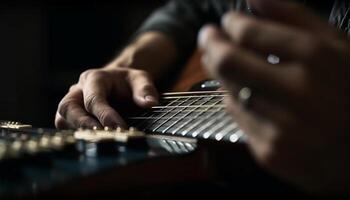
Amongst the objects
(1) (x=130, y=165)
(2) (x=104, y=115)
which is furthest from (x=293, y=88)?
(2) (x=104, y=115)

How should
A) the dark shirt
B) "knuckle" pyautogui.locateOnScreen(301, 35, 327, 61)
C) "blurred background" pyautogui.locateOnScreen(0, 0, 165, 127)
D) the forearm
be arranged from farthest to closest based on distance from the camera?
"blurred background" pyautogui.locateOnScreen(0, 0, 165, 127) < the dark shirt < the forearm < "knuckle" pyautogui.locateOnScreen(301, 35, 327, 61)

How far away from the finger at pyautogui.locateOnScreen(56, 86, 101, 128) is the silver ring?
36 cm

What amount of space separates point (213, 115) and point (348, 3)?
317mm

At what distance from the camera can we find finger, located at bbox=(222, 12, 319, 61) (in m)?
0.37

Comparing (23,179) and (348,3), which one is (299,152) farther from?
(348,3)

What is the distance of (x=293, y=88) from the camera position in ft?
1.21

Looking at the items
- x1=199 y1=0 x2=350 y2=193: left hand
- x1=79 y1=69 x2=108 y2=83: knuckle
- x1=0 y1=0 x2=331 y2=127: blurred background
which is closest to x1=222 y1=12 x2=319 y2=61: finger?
x1=199 y1=0 x2=350 y2=193: left hand

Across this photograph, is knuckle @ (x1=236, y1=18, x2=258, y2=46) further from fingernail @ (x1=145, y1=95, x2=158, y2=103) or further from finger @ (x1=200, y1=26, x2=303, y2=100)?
fingernail @ (x1=145, y1=95, x2=158, y2=103)

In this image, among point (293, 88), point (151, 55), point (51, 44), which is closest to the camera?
point (293, 88)

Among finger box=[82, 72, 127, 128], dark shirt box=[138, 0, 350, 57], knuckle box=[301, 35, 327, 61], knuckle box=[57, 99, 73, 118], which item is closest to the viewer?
knuckle box=[301, 35, 327, 61]

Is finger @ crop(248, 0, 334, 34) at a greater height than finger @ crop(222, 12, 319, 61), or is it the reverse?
finger @ crop(248, 0, 334, 34)

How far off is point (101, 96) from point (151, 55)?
351 mm

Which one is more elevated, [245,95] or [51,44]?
[245,95]

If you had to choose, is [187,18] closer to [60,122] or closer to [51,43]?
[60,122]
